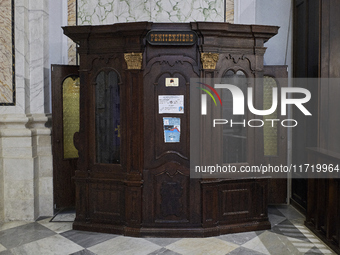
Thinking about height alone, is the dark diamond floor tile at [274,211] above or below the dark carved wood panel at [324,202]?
below

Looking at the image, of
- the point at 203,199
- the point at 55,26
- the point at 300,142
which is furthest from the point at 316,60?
the point at 55,26

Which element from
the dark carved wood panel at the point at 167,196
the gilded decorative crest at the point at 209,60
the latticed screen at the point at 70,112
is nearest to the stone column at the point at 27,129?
the latticed screen at the point at 70,112

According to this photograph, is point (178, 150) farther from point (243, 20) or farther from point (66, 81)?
point (243, 20)

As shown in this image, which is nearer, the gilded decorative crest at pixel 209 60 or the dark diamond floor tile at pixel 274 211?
the gilded decorative crest at pixel 209 60

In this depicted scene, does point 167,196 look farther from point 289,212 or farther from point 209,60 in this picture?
point 289,212

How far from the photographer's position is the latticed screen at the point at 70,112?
464 centimetres

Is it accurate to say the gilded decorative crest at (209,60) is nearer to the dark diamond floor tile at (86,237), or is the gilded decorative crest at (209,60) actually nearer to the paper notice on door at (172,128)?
the paper notice on door at (172,128)

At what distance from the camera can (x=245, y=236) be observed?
3.86 meters

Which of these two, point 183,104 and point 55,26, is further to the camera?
point 55,26

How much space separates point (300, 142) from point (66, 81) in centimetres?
341

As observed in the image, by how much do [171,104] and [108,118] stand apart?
2.49 feet

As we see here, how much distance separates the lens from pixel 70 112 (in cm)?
469

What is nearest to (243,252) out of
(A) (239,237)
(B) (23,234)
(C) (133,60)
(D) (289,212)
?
(A) (239,237)

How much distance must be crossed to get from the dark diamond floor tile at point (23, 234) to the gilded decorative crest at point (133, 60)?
2.17m
